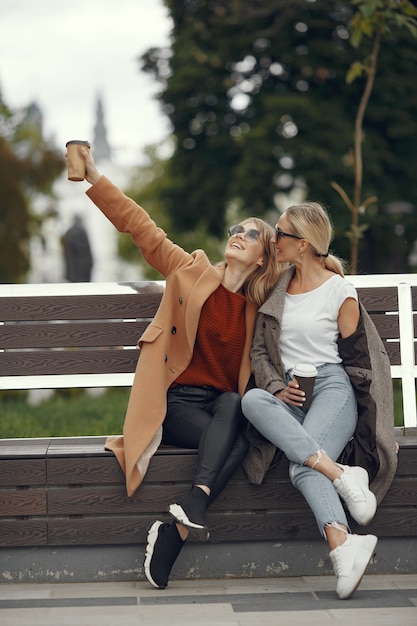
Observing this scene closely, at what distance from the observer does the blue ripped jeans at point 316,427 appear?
4477 millimetres

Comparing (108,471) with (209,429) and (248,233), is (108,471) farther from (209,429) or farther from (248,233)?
(248,233)

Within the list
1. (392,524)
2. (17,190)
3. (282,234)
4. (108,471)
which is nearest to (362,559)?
(392,524)

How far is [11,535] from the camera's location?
4.68 metres

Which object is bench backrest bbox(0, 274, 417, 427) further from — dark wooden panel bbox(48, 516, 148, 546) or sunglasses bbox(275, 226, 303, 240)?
dark wooden panel bbox(48, 516, 148, 546)

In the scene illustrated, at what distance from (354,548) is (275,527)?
0.55 m

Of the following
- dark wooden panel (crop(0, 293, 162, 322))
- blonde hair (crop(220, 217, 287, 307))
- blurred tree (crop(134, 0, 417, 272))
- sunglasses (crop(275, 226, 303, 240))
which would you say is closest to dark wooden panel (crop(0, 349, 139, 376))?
dark wooden panel (crop(0, 293, 162, 322))

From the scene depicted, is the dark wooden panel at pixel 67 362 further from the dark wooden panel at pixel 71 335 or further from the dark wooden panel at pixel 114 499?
the dark wooden panel at pixel 114 499

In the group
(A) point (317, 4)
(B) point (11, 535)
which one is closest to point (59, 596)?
(B) point (11, 535)

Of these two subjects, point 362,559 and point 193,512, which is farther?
point 193,512

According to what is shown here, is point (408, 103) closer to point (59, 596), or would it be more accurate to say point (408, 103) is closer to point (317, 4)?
point (317, 4)

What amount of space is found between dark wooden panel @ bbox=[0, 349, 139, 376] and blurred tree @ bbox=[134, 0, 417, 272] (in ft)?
49.9

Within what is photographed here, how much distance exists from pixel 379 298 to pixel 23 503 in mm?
1996

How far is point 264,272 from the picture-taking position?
5109mm

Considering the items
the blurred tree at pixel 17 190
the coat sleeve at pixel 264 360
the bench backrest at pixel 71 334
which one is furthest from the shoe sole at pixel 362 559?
the blurred tree at pixel 17 190
